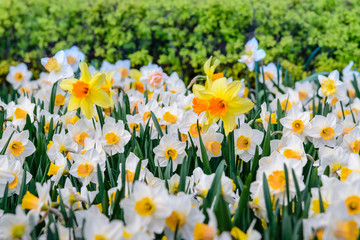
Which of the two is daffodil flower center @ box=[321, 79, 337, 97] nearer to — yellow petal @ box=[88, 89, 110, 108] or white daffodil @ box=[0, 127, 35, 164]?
yellow petal @ box=[88, 89, 110, 108]

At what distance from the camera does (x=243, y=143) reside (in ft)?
5.17

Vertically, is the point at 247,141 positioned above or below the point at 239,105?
below

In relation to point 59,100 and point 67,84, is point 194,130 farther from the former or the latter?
point 59,100

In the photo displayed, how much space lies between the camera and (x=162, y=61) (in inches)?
157

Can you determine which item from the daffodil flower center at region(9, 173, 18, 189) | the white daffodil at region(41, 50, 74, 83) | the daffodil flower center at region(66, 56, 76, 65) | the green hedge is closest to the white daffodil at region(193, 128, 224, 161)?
the daffodil flower center at region(9, 173, 18, 189)

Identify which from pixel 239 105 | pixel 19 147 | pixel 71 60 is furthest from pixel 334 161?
pixel 71 60

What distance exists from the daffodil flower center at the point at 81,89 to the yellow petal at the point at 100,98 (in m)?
0.02

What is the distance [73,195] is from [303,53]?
10.9 feet

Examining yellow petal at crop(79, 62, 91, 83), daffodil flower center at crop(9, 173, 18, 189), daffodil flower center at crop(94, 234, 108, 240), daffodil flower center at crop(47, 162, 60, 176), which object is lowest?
daffodil flower center at crop(94, 234, 108, 240)

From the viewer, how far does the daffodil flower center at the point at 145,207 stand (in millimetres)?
1024

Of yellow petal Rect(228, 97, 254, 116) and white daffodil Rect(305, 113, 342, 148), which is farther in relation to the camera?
Answer: white daffodil Rect(305, 113, 342, 148)

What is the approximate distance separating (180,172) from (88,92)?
435 mm

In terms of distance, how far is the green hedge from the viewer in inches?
151

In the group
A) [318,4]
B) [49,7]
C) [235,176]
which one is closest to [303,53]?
[318,4]
